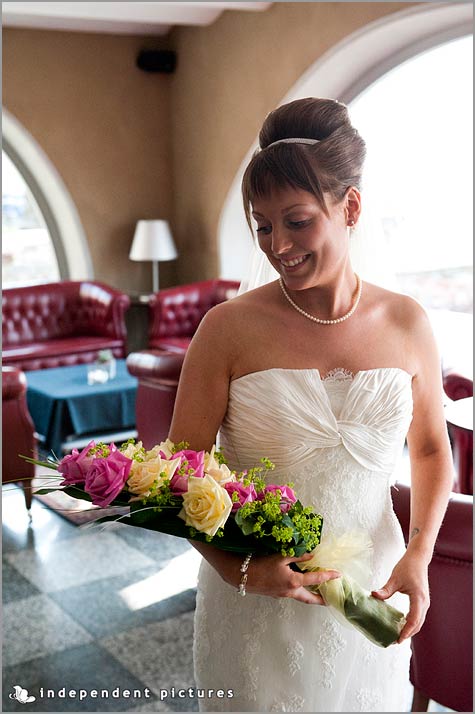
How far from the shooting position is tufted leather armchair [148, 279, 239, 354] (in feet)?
28.2

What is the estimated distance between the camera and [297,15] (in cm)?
741

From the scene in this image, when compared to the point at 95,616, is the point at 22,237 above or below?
above

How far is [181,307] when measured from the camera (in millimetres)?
8688

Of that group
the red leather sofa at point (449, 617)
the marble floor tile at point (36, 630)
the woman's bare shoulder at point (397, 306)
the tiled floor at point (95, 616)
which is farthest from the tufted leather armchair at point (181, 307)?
the woman's bare shoulder at point (397, 306)

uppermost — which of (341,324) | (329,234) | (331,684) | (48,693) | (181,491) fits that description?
(329,234)

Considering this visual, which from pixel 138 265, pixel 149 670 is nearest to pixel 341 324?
pixel 149 670

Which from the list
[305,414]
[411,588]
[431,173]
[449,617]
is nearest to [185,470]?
[305,414]

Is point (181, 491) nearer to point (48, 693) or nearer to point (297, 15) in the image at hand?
point (48, 693)

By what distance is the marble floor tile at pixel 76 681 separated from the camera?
10.2 ft

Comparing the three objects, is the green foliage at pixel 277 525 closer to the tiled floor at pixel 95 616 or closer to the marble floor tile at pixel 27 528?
the tiled floor at pixel 95 616

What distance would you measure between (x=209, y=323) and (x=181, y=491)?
37cm

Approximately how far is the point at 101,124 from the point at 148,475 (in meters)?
8.47

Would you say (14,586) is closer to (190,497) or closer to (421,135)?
(190,497)

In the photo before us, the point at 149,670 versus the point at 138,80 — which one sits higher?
the point at 138,80
